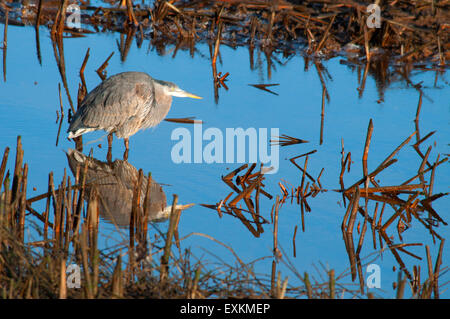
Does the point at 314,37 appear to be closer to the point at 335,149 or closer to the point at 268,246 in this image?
the point at 335,149

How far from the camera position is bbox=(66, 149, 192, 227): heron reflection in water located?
527 centimetres

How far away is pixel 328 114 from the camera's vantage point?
8055 mm

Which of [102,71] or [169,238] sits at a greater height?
[102,71]

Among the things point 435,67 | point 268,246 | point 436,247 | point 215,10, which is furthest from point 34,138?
point 435,67

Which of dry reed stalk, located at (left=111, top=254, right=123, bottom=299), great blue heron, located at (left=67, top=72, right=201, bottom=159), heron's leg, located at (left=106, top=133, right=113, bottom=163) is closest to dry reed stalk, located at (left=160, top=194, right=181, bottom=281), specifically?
dry reed stalk, located at (left=111, top=254, right=123, bottom=299)

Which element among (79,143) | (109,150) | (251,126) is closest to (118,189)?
(109,150)

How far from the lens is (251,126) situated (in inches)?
291

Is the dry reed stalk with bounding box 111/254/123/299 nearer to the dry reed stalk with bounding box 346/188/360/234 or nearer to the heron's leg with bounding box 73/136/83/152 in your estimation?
the dry reed stalk with bounding box 346/188/360/234

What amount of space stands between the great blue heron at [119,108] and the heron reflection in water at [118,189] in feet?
1.33

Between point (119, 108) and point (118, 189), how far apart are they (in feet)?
4.43

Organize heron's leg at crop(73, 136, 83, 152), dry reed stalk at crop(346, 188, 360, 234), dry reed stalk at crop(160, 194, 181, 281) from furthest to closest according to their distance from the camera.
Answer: heron's leg at crop(73, 136, 83, 152) < dry reed stalk at crop(346, 188, 360, 234) < dry reed stalk at crop(160, 194, 181, 281)

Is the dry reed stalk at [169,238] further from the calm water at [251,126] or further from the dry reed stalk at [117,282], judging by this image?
the calm water at [251,126]

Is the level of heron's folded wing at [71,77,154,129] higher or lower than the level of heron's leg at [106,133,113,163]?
higher

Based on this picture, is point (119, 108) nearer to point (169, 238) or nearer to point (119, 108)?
point (119, 108)
